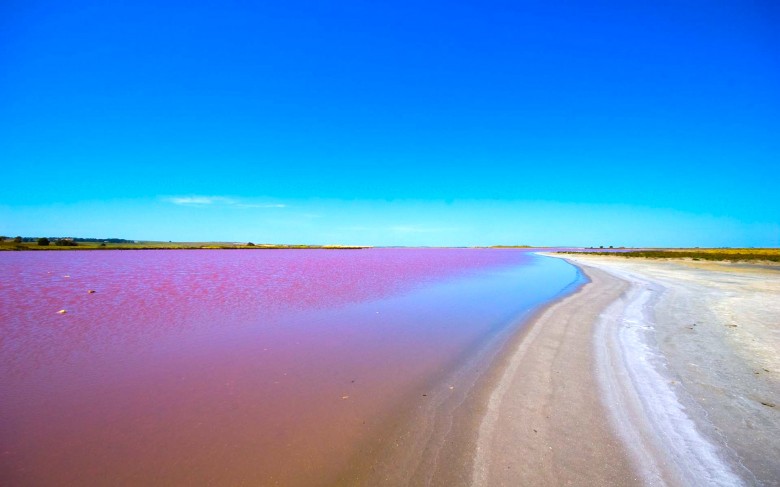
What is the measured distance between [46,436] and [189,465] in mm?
2144

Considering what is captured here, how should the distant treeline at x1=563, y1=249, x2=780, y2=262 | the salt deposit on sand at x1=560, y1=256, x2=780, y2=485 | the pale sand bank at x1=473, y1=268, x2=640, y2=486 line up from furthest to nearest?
the distant treeline at x1=563, y1=249, x2=780, y2=262, the salt deposit on sand at x1=560, y1=256, x2=780, y2=485, the pale sand bank at x1=473, y1=268, x2=640, y2=486

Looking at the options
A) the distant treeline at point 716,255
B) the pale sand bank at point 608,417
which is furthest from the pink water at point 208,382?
the distant treeline at point 716,255

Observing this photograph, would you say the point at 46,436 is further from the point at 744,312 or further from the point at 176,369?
the point at 744,312

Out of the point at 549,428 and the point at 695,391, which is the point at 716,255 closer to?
the point at 695,391

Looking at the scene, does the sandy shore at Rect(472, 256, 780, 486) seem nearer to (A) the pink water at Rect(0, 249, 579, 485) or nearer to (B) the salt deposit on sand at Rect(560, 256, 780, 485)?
(B) the salt deposit on sand at Rect(560, 256, 780, 485)

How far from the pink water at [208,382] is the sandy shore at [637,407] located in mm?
1624

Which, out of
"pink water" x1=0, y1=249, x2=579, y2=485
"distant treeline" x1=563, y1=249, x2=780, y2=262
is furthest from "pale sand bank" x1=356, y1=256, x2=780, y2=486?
"distant treeline" x1=563, y1=249, x2=780, y2=262

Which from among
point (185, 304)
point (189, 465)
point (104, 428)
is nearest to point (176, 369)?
point (104, 428)

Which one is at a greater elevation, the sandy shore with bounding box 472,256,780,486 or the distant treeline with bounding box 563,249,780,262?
the distant treeline with bounding box 563,249,780,262

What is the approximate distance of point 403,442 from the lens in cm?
421

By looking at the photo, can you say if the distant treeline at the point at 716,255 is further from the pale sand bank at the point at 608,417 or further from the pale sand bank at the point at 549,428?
the pale sand bank at the point at 549,428

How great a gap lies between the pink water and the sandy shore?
63.9 inches

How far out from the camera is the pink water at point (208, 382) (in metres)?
3.75

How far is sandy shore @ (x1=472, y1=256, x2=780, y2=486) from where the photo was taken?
3.61 metres
